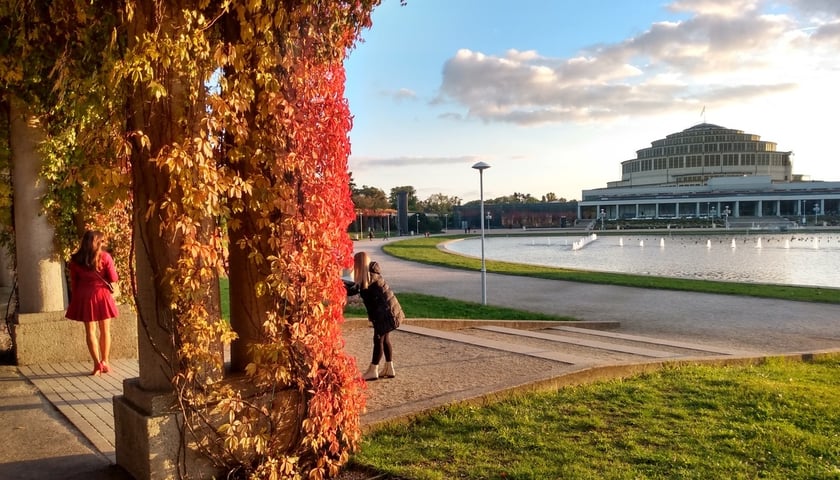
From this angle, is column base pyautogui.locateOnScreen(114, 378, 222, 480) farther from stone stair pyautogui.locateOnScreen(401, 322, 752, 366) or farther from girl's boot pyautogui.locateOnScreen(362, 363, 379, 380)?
stone stair pyautogui.locateOnScreen(401, 322, 752, 366)

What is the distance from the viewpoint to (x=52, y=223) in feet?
24.9

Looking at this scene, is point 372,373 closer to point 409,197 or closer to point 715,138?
point 409,197

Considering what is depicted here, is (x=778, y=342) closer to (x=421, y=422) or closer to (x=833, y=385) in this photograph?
(x=833, y=385)

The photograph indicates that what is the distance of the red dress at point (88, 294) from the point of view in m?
6.90

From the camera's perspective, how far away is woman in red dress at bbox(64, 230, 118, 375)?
6836mm

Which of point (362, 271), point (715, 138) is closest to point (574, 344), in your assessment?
point (362, 271)

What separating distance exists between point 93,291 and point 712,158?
463ft

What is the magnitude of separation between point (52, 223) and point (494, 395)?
6.03m

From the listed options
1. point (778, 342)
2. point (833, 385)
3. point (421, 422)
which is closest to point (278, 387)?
point (421, 422)

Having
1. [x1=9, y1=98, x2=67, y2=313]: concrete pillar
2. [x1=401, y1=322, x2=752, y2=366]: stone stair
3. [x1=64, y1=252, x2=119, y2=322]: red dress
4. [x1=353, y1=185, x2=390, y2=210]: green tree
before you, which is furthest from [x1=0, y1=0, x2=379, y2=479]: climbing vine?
[x1=353, y1=185, x2=390, y2=210]: green tree

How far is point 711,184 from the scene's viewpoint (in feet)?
383

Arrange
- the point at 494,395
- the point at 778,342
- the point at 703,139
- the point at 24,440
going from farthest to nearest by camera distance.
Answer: the point at 703,139
the point at 778,342
the point at 494,395
the point at 24,440

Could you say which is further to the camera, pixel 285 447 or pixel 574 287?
pixel 574 287

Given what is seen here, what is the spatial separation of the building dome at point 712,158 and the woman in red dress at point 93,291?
133m
